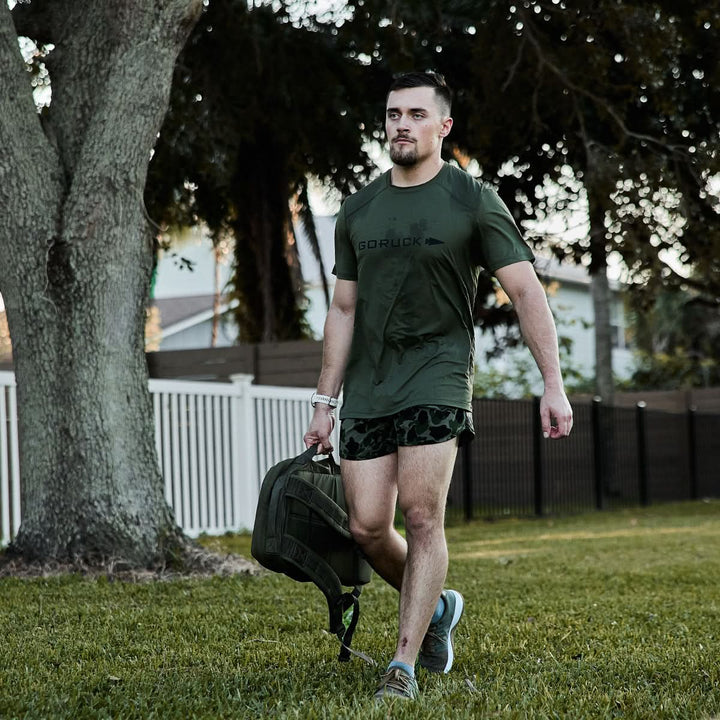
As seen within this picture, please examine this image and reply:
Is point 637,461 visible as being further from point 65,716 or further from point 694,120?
point 65,716

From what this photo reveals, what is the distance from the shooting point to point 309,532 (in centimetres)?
434

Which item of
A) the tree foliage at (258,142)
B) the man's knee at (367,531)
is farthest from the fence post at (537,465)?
the man's knee at (367,531)

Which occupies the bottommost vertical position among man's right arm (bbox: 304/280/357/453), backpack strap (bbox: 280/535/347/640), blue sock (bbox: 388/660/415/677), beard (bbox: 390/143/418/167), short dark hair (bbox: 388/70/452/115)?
blue sock (bbox: 388/660/415/677)

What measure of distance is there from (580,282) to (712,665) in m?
35.2

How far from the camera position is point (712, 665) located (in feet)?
15.3

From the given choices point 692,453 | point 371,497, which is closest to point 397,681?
point 371,497

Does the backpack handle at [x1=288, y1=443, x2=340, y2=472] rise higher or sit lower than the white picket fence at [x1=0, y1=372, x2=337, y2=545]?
higher

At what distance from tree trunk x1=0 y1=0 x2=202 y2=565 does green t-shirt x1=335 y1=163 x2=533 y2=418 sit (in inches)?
145

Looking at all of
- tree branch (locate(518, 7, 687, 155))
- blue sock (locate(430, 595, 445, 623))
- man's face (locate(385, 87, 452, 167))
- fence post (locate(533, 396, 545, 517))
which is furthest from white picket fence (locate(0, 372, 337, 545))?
man's face (locate(385, 87, 452, 167))

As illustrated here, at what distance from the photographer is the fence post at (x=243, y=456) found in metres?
12.6

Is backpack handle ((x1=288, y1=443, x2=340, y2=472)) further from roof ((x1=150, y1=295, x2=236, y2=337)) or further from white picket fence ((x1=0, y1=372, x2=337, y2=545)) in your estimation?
roof ((x1=150, y1=295, x2=236, y2=337))

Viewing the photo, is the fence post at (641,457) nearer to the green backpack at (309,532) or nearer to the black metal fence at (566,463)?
the black metal fence at (566,463)

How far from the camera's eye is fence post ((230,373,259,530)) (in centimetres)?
1260

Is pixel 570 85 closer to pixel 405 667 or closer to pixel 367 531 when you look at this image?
pixel 367 531
